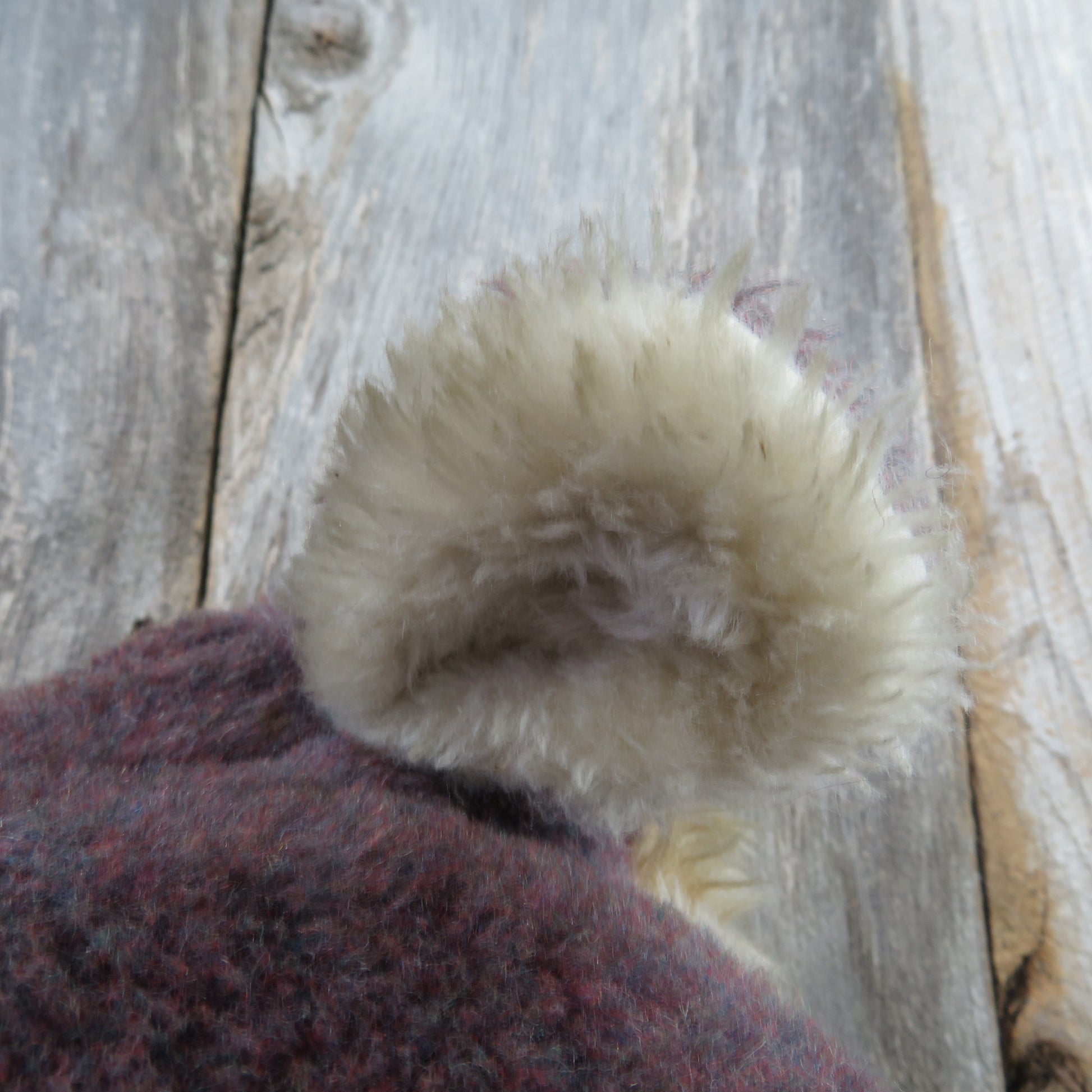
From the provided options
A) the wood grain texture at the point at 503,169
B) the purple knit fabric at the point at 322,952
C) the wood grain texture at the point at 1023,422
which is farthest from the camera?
the wood grain texture at the point at 503,169

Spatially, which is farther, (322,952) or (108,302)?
(108,302)

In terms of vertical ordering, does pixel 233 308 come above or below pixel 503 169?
below

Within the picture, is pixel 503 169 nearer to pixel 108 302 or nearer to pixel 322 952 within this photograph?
pixel 108 302

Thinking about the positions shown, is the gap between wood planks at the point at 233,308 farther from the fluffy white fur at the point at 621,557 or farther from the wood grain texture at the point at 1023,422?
the wood grain texture at the point at 1023,422

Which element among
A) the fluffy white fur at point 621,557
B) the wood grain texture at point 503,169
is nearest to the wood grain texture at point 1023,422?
the wood grain texture at point 503,169

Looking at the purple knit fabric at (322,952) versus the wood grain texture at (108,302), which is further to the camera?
the wood grain texture at (108,302)

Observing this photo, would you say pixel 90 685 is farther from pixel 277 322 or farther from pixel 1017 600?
pixel 1017 600

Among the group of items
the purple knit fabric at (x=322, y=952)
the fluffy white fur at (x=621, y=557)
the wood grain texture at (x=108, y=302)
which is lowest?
the purple knit fabric at (x=322, y=952)

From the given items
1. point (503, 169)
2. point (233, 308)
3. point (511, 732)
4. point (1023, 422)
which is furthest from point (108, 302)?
point (1023, 422)
